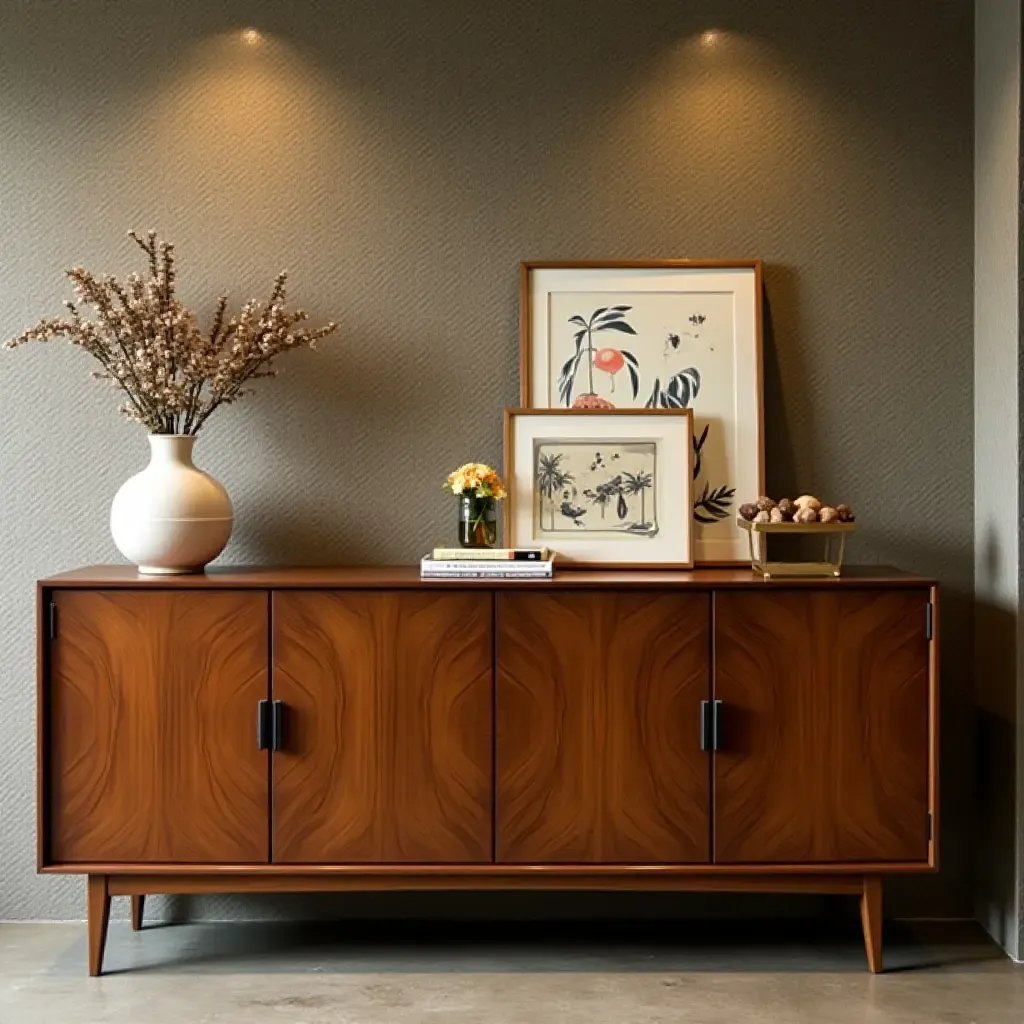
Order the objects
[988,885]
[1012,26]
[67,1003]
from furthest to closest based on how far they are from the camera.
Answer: [988,885]
[1012,26]
[67,1003]

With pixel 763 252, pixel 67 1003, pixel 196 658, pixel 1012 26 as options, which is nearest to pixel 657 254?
pixel 763 252

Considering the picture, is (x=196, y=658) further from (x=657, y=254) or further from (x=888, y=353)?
(x=888, y=353)

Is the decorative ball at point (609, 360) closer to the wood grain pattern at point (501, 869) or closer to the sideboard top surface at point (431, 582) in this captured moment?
the sideboard top surface at point (431, 582)

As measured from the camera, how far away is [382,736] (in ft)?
9.93

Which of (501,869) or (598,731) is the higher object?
(598,731)

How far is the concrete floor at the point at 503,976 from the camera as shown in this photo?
2.85 meters

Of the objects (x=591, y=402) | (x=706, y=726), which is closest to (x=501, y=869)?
Result: (x=706, y=726)

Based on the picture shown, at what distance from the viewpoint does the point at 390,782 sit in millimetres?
3025

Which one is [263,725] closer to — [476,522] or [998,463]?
[476,522]

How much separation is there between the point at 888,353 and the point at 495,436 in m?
1.02

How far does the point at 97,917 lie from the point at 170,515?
92 cm

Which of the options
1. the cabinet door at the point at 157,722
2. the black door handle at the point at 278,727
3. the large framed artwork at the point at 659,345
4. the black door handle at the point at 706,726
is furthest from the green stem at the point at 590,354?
the black door handle at the point at 278,727

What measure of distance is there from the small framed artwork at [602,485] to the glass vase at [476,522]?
0.27ft

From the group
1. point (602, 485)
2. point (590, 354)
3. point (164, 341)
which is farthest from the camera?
point (590, 354)
